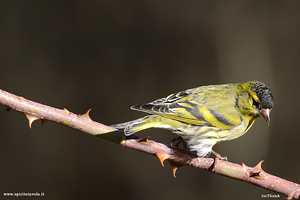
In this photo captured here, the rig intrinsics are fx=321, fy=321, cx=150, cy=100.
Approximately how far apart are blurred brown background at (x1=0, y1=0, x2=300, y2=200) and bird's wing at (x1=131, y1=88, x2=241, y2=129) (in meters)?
1.71

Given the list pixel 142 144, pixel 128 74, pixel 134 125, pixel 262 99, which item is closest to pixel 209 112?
pixel 262 99

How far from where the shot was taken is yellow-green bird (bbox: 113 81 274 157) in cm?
277

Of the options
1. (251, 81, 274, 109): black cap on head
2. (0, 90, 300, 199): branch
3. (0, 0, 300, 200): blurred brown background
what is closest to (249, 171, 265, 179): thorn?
(0, 90, 300, 199): branch

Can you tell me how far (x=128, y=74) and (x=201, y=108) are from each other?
208cm

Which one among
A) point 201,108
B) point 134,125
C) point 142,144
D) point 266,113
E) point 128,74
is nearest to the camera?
point 142,144

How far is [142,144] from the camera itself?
205 cm

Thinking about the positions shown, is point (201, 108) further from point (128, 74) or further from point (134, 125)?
point (128, 74)

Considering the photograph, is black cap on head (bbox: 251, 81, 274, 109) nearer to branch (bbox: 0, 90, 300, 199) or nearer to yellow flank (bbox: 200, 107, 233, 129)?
yellow flank (bbox: 200, 107, 233, 129)

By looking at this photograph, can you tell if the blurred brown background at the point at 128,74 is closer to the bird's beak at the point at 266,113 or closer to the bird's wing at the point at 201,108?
the bird's wing at the point at 201,108

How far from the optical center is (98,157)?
4844 millimetres

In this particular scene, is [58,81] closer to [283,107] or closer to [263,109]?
[263,109]

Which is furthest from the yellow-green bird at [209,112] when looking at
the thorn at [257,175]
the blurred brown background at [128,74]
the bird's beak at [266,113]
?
the blurred brown background at [128,74]

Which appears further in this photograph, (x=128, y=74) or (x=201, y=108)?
(x=128, y=74)

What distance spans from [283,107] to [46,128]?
3.54 m
